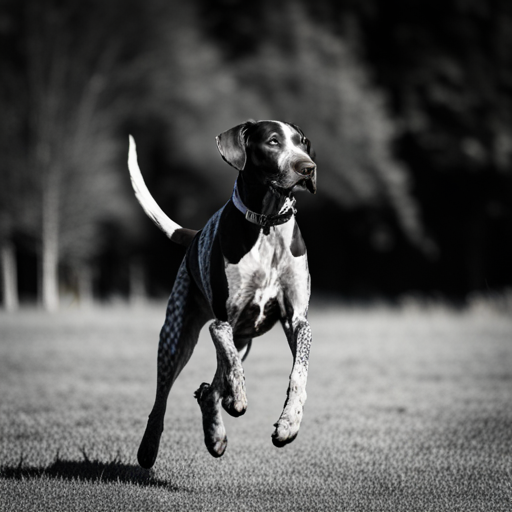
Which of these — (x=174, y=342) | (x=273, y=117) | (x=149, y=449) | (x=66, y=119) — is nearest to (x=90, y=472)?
(x=149, y=449)

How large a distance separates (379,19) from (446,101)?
3868 millimetres

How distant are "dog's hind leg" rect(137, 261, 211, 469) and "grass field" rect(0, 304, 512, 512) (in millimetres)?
285

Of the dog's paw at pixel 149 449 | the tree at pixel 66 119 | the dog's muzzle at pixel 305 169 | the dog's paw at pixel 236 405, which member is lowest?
the dog's paw at pixel 149 449

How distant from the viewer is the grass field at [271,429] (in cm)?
437

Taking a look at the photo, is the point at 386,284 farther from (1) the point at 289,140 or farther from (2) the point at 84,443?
(1) the point at 289,140

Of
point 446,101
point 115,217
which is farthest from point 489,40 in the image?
point 115,217

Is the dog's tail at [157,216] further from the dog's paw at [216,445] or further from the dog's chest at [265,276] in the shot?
the dog's paw at [216,445]

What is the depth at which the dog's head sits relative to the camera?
3.91 meters

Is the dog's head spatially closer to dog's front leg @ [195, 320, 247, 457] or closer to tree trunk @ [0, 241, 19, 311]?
dog's front leg @ [195, 320, 247, 457]

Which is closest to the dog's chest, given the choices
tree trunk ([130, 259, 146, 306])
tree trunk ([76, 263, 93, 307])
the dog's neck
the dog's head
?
the dog's neck

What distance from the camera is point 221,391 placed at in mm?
4309

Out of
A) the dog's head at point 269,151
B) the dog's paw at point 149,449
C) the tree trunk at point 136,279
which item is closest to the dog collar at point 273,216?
the dog's head at point 269,151

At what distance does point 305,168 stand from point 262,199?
418 millimetres

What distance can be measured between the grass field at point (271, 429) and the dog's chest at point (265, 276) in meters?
1.03
